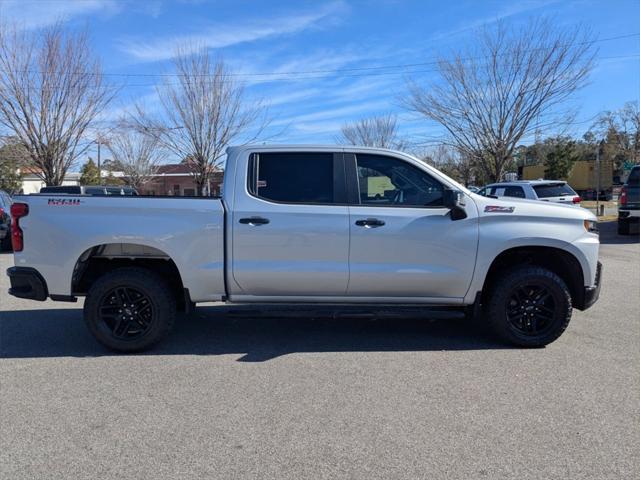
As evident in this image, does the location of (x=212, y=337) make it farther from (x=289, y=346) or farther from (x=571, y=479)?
(x=571, y=479)

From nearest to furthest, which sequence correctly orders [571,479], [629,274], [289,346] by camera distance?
[571,479] → [289,346] → [629,274]

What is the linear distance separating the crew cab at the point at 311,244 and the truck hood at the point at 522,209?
0.04 feet

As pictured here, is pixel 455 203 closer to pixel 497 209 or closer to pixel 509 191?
pixel 497 209

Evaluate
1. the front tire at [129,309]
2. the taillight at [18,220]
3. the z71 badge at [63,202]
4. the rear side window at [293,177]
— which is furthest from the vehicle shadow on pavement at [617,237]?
the taillight at [18,220]

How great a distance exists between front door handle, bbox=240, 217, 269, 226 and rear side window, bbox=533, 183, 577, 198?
11.8 metres

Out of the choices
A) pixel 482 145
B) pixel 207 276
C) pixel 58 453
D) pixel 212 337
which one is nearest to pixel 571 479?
pixel 58 453

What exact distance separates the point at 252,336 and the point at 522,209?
122 inches

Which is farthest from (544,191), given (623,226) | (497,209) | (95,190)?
(95,190)

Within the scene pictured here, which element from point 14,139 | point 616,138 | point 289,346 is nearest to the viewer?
point 289,346

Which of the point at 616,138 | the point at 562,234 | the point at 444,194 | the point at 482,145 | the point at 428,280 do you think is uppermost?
the point at 616,138

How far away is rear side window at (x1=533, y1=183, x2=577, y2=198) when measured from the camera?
47.4 feet

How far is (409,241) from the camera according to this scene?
4.78 m

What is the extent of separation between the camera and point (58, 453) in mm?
3105

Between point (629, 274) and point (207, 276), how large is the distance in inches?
318
